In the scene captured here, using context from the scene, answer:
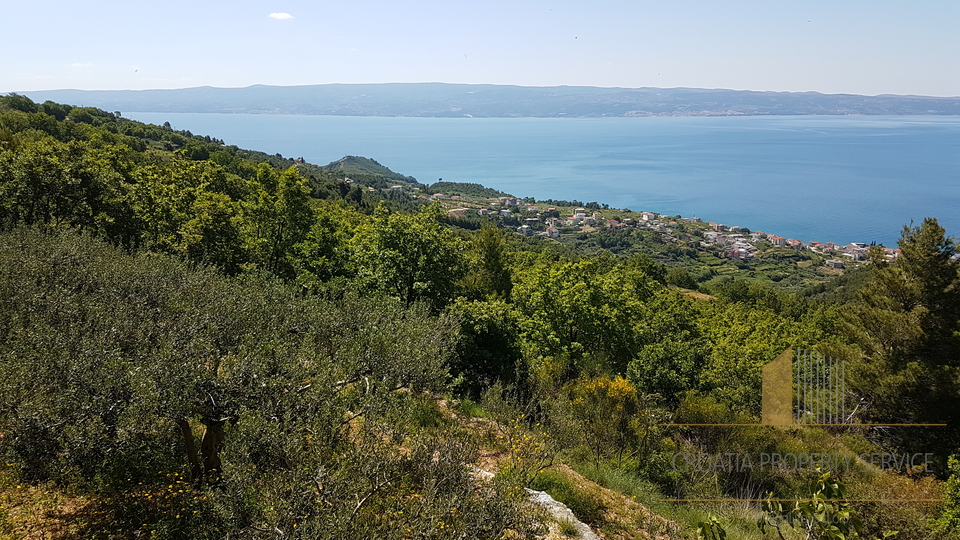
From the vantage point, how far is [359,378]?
7.05m

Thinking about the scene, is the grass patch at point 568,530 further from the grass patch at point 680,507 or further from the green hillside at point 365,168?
the green hillside at point 365,168

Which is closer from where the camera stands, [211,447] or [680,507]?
[211,447]

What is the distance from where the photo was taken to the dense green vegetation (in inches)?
198

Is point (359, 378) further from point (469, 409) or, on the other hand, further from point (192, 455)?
point (469, 409)

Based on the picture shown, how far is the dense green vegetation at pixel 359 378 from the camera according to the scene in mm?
5039

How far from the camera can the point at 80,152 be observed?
1953 centimetres

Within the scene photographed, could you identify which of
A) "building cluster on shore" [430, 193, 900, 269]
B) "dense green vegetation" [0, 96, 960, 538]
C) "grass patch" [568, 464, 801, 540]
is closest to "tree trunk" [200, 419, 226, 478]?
"dense green vegetation" [0, 96, 960, 538]

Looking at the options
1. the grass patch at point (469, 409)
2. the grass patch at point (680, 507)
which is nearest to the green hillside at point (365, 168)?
the grass patch at point (469, 409)

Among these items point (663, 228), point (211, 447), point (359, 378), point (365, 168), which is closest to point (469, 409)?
point (359, 378)

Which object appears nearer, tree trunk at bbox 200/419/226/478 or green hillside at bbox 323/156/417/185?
tree trunk at bbox 200/419/226/478

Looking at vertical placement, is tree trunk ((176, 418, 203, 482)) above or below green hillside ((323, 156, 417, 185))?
below

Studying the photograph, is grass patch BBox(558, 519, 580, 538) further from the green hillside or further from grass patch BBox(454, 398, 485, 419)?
the green hillside

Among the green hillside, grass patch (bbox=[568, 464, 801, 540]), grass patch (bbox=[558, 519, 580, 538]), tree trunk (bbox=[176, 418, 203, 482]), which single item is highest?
the green hillside

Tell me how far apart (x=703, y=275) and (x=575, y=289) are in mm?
74682
